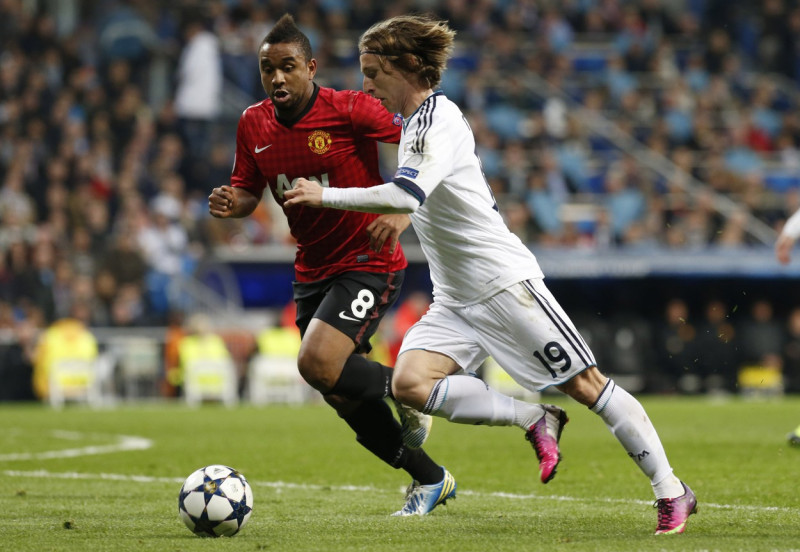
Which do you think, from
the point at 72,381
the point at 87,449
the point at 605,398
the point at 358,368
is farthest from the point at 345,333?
the point at 72,381

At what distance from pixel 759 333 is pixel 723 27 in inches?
349

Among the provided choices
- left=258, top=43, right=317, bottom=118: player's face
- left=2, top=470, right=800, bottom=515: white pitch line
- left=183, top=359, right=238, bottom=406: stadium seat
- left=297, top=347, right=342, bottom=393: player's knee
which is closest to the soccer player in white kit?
left=297, top=347, right=342, bottom=393: player's knee

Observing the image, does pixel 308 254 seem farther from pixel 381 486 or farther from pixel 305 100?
pixel 381 486

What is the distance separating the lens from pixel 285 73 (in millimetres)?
7102

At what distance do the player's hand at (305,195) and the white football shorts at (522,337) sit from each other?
99 centimetres

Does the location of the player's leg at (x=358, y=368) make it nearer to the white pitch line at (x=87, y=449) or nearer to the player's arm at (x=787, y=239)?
the player's arm at (x=787, y=239)

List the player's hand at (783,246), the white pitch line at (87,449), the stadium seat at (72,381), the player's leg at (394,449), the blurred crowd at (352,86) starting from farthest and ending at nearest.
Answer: the blurred crowd at (352,86)
the stadium seat at (72,381)
the white pitch line at (87,449)
the player's hand at (783,246)
the player's leg at (394,449)

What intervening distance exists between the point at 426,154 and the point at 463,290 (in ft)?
2.49

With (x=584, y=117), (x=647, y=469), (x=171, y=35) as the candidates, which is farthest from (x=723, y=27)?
(x=647, y=469)

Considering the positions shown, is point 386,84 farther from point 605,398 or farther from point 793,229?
point 793,229

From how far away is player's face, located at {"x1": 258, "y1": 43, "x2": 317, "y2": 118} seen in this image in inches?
277

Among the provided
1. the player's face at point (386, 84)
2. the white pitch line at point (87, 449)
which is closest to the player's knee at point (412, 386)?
the player's face at point (386, 84)

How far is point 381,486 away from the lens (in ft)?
29.0

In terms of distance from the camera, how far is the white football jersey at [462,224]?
240 inches
